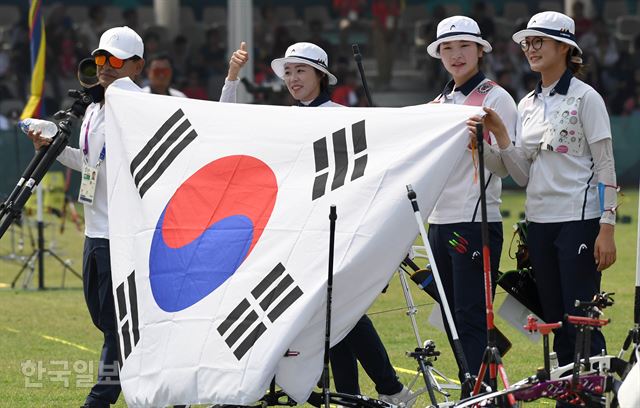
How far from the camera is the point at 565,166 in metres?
7.29

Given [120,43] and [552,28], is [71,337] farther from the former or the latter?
[552,28]

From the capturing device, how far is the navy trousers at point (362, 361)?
8.15 meters

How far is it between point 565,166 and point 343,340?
1679mm

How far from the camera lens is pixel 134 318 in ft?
23.4

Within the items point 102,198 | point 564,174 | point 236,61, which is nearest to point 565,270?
point 564,174

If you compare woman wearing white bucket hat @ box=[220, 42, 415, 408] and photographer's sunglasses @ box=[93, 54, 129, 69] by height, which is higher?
photographer's sunglasses @ box=[93, 54, 129, 69]

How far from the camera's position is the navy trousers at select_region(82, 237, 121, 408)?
791 centimetres

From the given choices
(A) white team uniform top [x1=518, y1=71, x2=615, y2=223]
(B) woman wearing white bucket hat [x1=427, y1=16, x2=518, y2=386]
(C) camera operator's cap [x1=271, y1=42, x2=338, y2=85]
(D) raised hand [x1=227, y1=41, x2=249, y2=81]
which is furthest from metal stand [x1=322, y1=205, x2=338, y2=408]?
(D) raised hand [x1=227, y1=41, x2=249, y2=81]

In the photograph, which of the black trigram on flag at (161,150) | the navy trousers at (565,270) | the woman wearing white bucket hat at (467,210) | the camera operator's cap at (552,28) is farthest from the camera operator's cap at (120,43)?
the navy trousers at (565,270)

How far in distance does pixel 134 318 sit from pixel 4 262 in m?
9.73

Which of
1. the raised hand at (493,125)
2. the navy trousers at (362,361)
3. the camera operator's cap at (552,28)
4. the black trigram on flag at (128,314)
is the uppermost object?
the camera operator's cap at (552,28)

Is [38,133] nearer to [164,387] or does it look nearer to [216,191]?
[216,191]

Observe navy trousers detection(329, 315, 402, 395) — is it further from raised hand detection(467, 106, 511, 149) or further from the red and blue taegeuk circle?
raised hand detection(467, 106, 511, 149)

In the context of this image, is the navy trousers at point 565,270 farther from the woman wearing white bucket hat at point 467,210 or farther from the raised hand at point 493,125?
the raised hand at point 493,125
